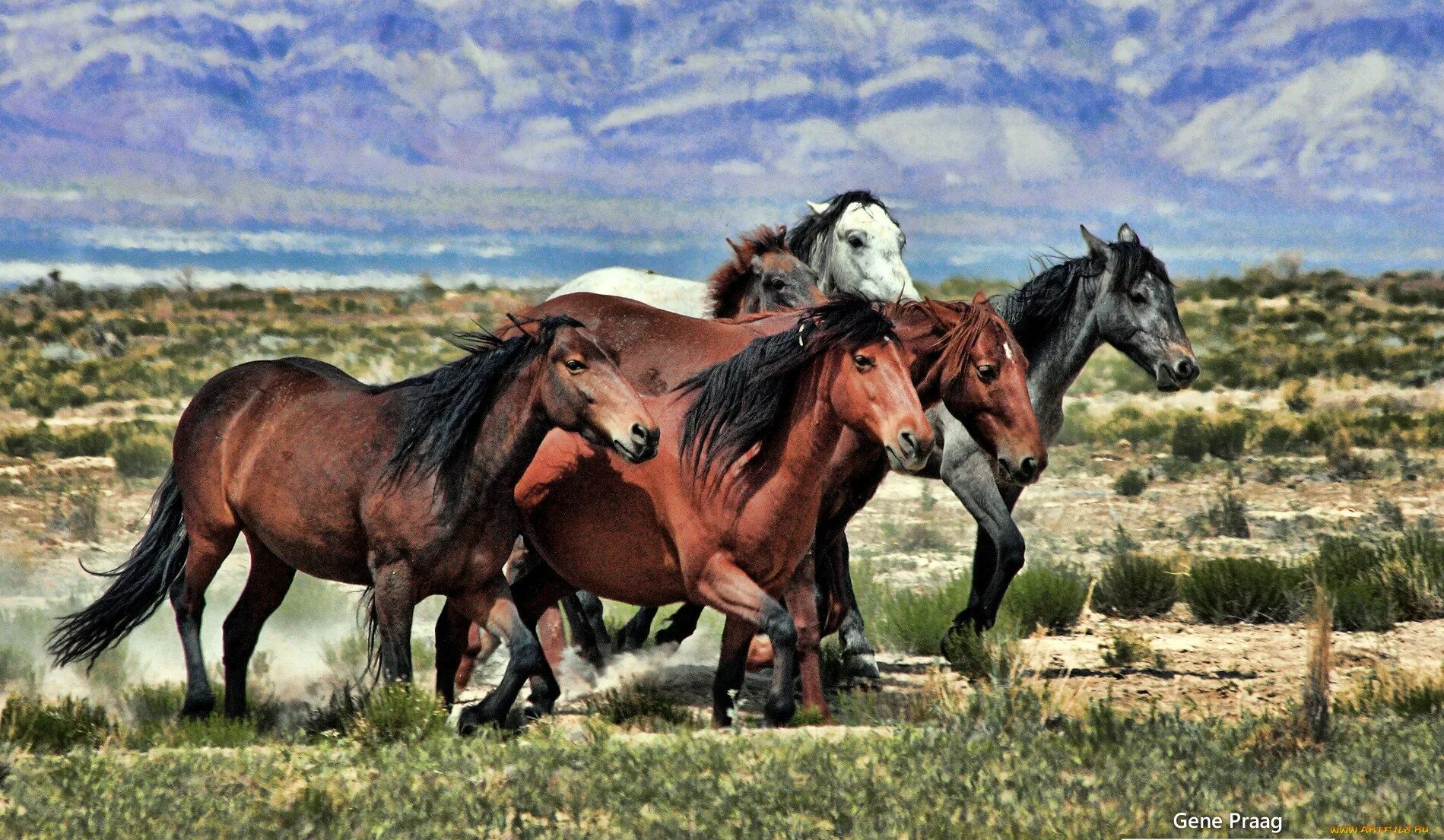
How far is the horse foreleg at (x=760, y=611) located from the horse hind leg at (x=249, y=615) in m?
2.33

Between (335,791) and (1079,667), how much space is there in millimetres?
4700

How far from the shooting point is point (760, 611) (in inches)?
263

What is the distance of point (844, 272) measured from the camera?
995cm

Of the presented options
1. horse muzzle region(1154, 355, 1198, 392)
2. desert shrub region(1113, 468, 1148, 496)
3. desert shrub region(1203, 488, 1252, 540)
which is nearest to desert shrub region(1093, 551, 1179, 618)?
horse muzzle region(1154, 355, 1198, 392)

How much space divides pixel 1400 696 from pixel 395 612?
449 cm

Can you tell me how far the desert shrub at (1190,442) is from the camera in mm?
22203

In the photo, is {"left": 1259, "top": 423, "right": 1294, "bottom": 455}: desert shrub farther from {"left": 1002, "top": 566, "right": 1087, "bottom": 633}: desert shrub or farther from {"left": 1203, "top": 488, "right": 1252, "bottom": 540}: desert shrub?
{"left": 1002, "top": 566, "right": 1087, "bottom": 633}: desert shrub

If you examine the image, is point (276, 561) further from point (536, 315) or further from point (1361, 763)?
point (1361, 763)

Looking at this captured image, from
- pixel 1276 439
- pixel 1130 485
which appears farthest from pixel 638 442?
pixel 1276 439

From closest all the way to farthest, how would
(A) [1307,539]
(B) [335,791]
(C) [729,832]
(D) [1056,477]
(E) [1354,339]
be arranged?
(C) [729,832]
(B) [335,791]
(A) [1307,539]
(D) [1056,477]
(E) [1354,339]

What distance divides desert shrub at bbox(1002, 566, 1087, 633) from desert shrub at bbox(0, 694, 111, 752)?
546 cm

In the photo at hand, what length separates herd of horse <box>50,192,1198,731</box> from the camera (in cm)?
684

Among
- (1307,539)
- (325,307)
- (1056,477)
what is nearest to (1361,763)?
(1307,539)

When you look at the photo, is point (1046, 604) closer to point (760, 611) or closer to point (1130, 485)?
point (760, 611)
